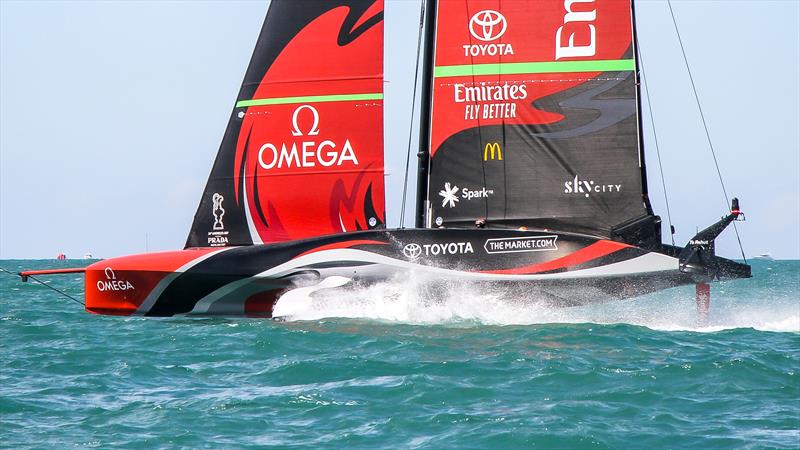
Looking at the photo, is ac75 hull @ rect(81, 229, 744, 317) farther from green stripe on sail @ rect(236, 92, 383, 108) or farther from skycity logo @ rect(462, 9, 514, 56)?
skycity logo @ rect(462, 9, 514, 56)

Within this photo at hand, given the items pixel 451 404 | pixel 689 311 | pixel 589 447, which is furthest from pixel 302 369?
pixel 689 311

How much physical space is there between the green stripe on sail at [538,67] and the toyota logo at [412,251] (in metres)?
2.47

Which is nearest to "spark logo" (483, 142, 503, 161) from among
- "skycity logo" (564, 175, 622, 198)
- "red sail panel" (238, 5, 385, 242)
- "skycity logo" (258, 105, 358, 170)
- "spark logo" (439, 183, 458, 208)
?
"spark logo" (439, 183, 458, 208)

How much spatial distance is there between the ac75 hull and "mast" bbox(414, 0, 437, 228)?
38.4 inches

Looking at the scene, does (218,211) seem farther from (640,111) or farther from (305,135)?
(640,111)

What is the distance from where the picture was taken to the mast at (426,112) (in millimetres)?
14680

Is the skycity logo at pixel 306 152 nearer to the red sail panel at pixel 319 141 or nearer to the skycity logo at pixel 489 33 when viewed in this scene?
the red sail panel at pixel 319 141

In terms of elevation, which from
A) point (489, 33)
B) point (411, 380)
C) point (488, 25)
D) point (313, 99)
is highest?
point (488, 25)

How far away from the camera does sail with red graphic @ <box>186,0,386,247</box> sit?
48.2 ft

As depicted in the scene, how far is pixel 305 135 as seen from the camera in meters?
14.8

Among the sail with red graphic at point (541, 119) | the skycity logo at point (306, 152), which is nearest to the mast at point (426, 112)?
the sail with red graphic at point (541, 119)

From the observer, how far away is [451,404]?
8.60m

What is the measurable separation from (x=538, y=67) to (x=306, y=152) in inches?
130

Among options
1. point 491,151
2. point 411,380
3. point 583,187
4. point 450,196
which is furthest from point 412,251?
point 411,380
